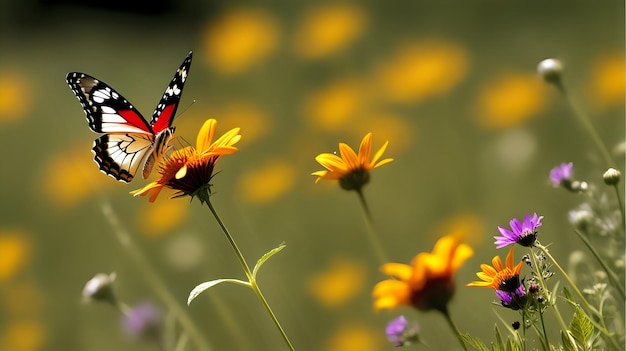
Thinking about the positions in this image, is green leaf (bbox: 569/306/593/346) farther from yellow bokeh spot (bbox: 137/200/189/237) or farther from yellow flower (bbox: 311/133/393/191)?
yellow bokeh spot (bbox: 137/200/189/237)

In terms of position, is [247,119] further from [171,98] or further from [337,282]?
[171,98]

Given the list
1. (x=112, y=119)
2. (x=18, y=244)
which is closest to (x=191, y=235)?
(x=18, y=244)

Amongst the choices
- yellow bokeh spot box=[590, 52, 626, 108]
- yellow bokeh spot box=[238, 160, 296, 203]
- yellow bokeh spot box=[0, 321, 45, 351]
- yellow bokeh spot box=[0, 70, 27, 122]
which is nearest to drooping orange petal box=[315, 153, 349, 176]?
yellow bokeh spot box=[590, 52, 626, 108]

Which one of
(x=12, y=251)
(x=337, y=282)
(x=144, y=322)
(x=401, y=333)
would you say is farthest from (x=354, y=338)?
(x=12, y=251)

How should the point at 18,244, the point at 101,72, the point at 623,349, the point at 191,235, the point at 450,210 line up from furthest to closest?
1. the point at 101,72
2. the point at 18,244
3. the point at 191,235
4. the point at 450,210
5. the point at 623,349

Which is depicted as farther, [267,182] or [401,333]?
[267,182]

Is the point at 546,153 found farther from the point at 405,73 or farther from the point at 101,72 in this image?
the point at 101,72

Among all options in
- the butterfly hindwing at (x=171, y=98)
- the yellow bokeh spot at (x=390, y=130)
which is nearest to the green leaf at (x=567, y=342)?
the butterfly hindwing at (x=171, y=98)
